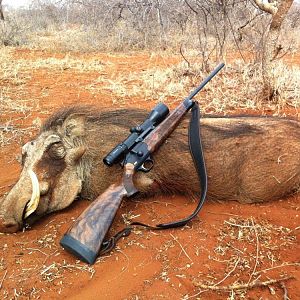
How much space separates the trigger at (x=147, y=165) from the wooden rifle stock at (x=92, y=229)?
0.33 meters

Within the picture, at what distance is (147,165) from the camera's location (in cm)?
320

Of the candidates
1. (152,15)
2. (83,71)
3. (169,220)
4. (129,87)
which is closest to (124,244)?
(169,220)

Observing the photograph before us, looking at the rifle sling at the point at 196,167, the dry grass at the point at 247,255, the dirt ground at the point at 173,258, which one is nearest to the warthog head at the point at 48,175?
the dirt ground at the point at 173,258

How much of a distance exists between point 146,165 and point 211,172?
50 cm

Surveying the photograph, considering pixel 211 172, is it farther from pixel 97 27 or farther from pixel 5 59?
pixel 97 27

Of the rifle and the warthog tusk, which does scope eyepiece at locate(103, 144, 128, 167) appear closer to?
the rifle

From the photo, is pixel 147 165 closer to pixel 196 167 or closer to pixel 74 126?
pixel 196 167

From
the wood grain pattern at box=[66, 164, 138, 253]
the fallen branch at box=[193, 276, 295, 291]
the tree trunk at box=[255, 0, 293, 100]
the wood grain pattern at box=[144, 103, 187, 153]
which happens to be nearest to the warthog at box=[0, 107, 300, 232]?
the wood grain pattern at box=[144, 103, 187, 153]

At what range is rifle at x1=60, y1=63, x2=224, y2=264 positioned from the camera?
8.41 ft

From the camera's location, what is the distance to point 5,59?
1005 cm

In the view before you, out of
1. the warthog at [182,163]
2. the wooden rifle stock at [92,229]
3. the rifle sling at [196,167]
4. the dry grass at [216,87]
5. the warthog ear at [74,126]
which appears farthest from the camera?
the dry grass at [216,87]

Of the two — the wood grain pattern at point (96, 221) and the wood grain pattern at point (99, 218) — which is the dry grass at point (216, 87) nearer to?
the wood grain pattern at point (99, 218)

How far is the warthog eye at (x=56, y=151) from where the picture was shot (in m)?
3.31

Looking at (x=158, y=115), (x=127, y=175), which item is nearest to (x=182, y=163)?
(x=158, y=115)
